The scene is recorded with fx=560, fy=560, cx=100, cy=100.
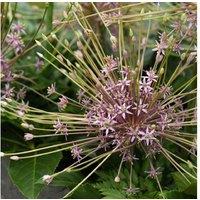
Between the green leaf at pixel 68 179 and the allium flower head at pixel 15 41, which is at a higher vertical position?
the allium flower head at pixel 15 41

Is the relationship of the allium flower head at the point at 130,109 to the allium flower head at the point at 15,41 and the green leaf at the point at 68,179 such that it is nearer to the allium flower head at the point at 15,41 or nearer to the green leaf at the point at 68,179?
the green leaf at the point at 68,179

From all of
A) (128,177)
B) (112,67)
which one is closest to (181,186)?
(128,177)

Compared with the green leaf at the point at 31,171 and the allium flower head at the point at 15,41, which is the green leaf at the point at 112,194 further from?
the allium flower head at the point at 15,41

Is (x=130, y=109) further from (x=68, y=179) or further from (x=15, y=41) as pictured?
(x=15, y=41)

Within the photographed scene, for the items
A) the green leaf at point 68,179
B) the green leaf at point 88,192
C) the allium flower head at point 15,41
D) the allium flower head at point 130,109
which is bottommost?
the green leaf at point 88,192

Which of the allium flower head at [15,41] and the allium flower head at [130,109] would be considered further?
the allium flower head at [15,41]

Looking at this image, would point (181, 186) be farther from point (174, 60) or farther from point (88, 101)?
point (174, 60)

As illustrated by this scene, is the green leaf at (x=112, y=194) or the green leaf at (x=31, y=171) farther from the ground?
the green leaf at (x=31, y=171)

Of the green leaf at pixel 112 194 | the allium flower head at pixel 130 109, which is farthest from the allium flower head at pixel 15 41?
the green leaf at pixel 112 194

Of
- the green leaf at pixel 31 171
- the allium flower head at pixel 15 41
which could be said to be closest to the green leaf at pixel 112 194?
the green leaf at pixel 31 171
